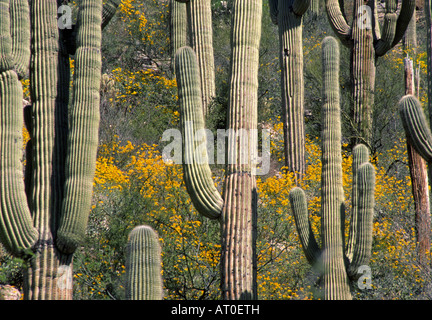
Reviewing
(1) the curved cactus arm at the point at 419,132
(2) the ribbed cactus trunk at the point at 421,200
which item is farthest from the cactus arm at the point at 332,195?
(2) the ribbed cactus trunk at the point at 421,200

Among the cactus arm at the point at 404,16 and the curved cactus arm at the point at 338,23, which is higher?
the curved cactus arm at the point at 338,23

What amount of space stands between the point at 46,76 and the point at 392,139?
831 centimetres

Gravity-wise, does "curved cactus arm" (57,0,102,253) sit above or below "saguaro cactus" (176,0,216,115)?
below

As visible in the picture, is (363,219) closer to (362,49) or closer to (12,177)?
(12,177)

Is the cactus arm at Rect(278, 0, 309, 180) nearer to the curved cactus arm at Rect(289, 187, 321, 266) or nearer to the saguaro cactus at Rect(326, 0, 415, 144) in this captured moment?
the saguaro cactus at Rect(326, 0, 415, 144)

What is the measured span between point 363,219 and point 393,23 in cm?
539

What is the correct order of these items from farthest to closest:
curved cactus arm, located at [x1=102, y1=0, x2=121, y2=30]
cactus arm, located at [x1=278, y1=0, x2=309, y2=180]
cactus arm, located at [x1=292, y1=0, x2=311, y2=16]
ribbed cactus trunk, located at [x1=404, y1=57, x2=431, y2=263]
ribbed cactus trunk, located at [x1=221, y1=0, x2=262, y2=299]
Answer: cactus arm, located at [x1=278, y1=0, x2=309, y2=180] → cactus arm, located at [x1=292, y1=0, x2=311, y2=16] → ribbed cactus trunk, located at [x1=404, y1=57, x2=431, y2=263] → curved cactus arm, located at [x1=102, y1=0, x2=121, y2=30] → ribbed cactus trunk, located at [x1=221, y1=0, x2=262, y2=299]

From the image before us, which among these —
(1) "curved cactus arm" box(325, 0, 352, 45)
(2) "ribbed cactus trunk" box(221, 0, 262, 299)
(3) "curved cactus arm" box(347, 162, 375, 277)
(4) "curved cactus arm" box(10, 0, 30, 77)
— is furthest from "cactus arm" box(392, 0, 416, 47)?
(4) "curved cactus arm" box(10, 0, 30, 77)

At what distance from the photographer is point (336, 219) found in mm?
6281

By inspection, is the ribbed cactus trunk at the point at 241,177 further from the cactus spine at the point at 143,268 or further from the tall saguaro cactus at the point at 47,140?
the tall saguaro cactus at the point at 47,140

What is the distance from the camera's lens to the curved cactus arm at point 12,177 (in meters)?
5.18

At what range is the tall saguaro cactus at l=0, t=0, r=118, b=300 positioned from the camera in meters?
5.30

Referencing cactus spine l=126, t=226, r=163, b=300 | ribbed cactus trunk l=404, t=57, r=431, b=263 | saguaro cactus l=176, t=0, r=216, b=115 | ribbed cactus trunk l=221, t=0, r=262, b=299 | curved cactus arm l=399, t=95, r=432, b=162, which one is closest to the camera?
cactus spine l=126, t=226, r=163, b=300
